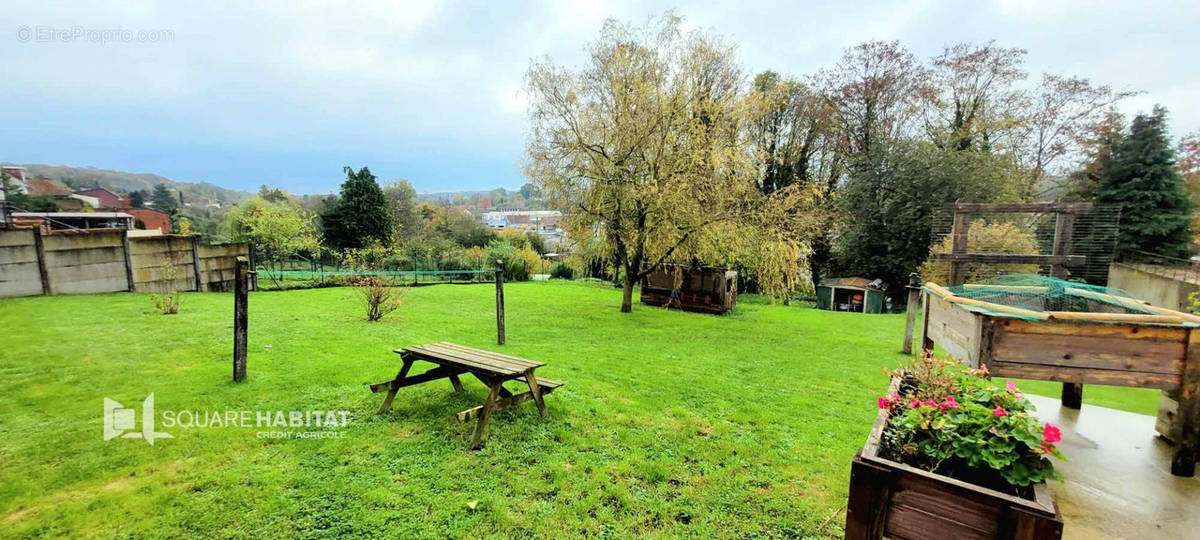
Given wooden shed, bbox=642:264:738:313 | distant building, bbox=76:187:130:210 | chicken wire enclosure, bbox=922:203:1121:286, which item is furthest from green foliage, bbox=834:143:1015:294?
distant building, bbox=76:187:130:210

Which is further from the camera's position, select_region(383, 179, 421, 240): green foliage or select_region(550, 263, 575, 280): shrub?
select_region(383, 179, 421, 240): green foliage

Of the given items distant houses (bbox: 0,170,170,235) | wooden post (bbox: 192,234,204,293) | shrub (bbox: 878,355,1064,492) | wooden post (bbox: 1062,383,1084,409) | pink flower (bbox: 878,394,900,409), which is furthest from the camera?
distant houses (bbox: 0,170,170,235)

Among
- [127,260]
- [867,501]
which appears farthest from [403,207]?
[867,501]

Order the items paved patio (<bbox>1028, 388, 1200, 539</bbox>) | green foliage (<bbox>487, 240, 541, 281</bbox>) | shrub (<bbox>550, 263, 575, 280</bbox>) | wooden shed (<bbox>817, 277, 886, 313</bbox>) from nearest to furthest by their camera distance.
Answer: paved patio (<bbox>1028, 388, 1200, 539</bbox>), wooden shed (<bbox>817, 277, 886, 313</bbox>), green foliage (<bbox>487, 240, 541, 281</bbox>), shrub (<bbox>550, 263, 575, 280</bbox>)

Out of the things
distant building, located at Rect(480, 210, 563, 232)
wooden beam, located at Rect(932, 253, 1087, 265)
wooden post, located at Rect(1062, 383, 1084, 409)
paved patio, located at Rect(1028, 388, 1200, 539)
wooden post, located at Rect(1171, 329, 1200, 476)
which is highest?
distant building, located at Rect(480, 210, 563, 232)

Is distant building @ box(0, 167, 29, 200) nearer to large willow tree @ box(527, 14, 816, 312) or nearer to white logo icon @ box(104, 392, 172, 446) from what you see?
large willow tree @ box(527, 14, 816, 312)

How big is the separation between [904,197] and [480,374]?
21.0 metres

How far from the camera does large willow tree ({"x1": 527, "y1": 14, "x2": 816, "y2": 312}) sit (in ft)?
29.8

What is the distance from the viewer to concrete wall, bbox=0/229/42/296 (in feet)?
25.9

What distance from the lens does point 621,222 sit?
376 inches

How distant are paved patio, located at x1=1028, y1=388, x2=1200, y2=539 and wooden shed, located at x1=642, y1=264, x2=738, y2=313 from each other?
29.4ft

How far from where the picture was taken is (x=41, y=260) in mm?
8328

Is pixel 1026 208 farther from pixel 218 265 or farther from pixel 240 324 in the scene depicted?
pixel 218 265

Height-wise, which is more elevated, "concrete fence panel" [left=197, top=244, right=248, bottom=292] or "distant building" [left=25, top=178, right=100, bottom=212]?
"distant building" [left=25, top=178, right=100, bottom=212]
